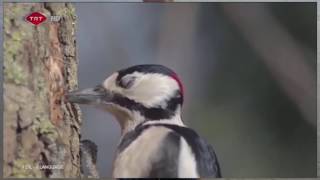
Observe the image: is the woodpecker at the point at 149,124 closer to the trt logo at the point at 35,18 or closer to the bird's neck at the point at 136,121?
the bird's neck at the point at 136,121

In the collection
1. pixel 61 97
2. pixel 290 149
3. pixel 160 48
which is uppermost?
pixel 160 48

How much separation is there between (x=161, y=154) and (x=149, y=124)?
14cm

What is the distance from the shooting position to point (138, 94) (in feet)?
9.86

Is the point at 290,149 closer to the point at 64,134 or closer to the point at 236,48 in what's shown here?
Result: the point at 236,48

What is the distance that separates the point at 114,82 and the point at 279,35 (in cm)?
73

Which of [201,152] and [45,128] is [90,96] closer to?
[45,128]

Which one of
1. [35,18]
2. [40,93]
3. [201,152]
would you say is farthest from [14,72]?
[201,152]

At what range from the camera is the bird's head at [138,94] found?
3010mm

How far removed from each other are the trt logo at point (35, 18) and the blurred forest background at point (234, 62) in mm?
157

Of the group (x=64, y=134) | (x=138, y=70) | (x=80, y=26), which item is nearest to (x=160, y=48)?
(x=138, y=70)

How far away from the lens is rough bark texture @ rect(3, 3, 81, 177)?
10.0 feet

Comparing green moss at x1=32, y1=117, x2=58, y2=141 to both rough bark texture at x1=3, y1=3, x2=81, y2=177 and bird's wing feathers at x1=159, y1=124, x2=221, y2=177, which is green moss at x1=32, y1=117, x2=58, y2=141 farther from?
bird's wing feathers at x1=159, y1=124, x2=221, y2=177

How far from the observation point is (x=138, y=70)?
3062 millimetres

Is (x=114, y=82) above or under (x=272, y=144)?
above
